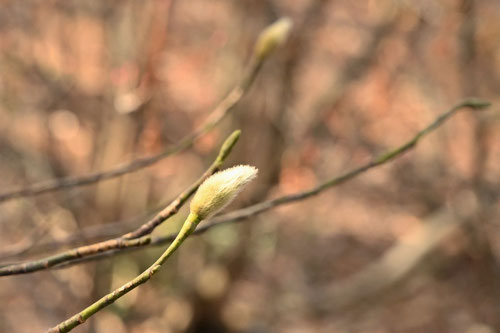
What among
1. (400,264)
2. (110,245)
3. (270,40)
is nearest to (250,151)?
(400,264)

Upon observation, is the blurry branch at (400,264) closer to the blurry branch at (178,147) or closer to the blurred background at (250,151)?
the blurred background at (250,151)

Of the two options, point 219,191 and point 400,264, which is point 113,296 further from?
point 400,264

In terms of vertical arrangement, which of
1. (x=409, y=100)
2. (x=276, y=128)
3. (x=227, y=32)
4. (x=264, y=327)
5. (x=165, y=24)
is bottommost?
(x=264, y=327)

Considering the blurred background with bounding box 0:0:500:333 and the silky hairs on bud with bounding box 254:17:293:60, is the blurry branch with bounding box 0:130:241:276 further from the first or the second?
the blurred background with bounding box 0:0:500:333

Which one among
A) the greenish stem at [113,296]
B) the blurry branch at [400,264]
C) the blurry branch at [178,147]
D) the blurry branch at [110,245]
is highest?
the blurry branch at [400,264]

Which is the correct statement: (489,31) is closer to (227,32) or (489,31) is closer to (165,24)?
(227,32)

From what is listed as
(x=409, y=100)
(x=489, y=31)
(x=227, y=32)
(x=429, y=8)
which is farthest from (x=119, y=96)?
(x=409, y=100)

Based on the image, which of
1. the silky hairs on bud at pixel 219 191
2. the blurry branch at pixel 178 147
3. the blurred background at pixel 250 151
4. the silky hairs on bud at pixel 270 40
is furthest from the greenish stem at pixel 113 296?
the blurred background at pixel 250 151

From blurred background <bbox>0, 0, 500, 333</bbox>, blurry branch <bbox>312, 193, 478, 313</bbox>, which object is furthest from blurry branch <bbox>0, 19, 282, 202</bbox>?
blurry branch <bbox>312, 193, 478, 313</bbox>
